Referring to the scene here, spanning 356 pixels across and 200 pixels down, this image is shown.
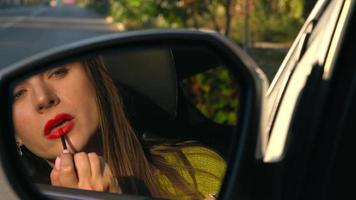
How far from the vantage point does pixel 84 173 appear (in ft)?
5.49

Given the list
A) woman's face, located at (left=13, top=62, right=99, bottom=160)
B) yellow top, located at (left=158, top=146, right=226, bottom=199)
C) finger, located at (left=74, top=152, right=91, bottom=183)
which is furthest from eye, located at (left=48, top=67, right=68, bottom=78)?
yellow top, located at (left=158, top=146, right=226, bottom=199)

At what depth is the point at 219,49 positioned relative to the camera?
4.68ft

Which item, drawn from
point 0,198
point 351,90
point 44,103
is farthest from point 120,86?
point 0,198

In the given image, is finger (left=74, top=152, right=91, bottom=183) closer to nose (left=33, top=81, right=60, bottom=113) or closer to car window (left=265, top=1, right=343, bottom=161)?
nose (left=33, top=81, right=60, bottom=113)

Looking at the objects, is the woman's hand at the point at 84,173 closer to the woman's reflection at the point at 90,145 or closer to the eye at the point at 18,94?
the woman's reflection at the point at 90,145

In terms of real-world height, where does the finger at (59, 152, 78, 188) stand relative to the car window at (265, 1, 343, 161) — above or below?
below

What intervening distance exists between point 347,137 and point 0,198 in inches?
153

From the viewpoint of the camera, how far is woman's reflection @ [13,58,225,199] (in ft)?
5.24

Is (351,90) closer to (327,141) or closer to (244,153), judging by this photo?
(327,141)

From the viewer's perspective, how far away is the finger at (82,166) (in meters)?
1.67

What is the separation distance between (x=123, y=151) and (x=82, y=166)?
5.6 inches

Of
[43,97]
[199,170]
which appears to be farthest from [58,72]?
[199,170]

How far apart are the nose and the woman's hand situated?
14 cm

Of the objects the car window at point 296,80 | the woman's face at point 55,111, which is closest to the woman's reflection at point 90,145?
the woman's face at point 55,111
